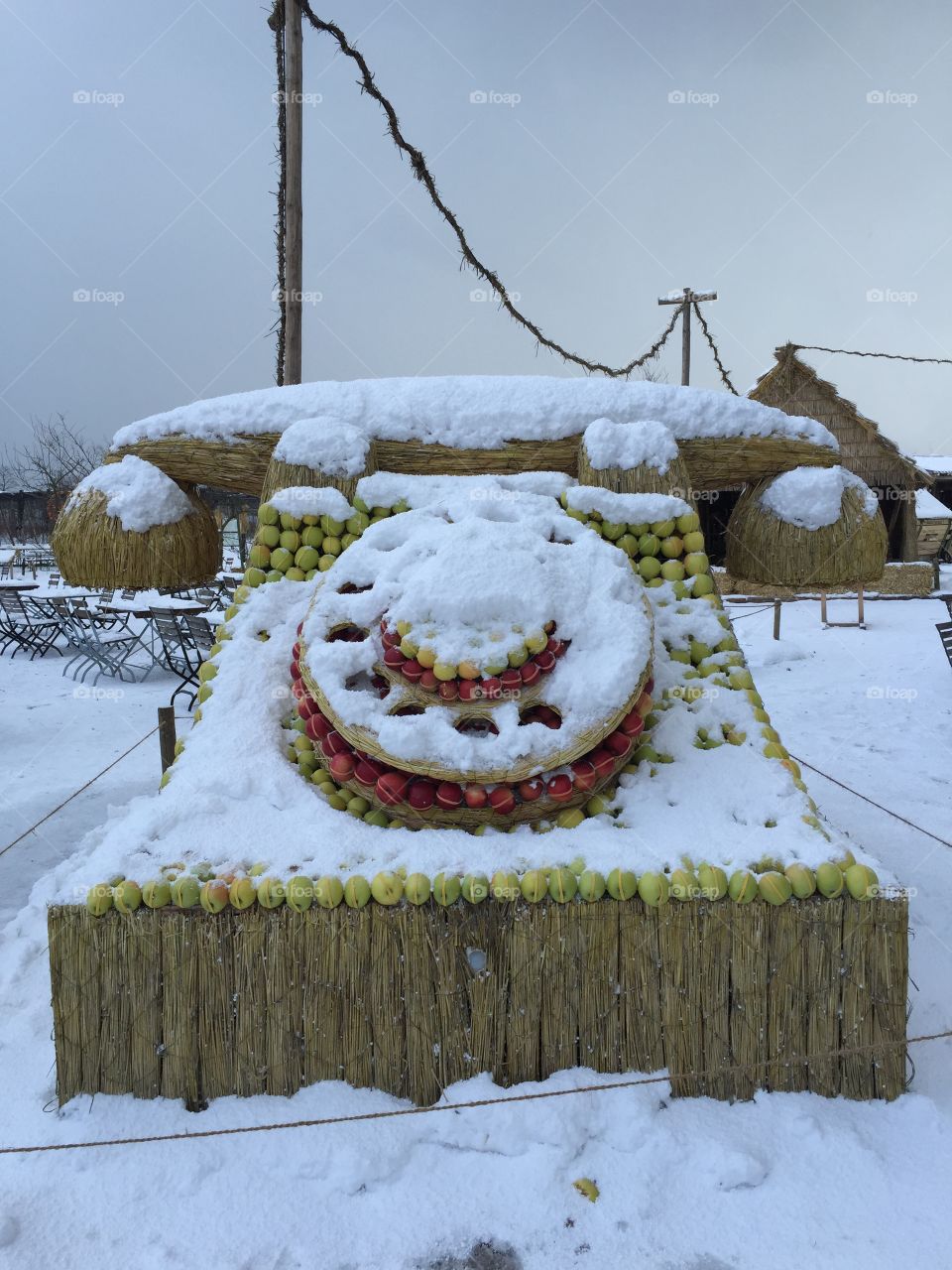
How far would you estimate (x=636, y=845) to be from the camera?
1964 mm

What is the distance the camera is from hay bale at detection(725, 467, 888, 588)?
118 inches

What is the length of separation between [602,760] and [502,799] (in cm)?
30

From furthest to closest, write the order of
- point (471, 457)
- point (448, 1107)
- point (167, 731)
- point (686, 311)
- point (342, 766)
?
point (686, 311), point (167, 731), point (471, 457), point (342, 766), point (448, 1107)

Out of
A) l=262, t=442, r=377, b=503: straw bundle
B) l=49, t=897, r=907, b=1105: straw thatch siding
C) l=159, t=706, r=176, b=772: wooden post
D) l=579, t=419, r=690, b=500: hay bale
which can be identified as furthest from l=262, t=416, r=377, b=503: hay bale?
l=159, t=706, r=176, b=772: wooden post

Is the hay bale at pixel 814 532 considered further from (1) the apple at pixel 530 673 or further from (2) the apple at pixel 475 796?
(2) the apple at pixel 475 796

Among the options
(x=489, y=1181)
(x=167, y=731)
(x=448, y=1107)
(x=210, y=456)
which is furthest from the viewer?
(x=167, y=731)

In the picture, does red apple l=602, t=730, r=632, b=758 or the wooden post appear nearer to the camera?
red apple l=602, t=730, r=632, b=758

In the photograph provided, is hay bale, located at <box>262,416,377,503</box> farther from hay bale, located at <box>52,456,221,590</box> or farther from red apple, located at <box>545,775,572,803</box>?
red apple, located at <box>545,775,572,803</box>

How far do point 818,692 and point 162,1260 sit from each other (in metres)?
6.37

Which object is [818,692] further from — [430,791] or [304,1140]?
[304,1140]

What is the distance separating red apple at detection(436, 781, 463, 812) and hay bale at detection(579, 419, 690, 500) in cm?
128

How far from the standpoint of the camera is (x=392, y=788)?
82.0 inches

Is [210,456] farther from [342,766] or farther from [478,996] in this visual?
[478,996]

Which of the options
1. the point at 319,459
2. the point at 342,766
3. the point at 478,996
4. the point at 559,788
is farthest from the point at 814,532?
the point at 478,996
